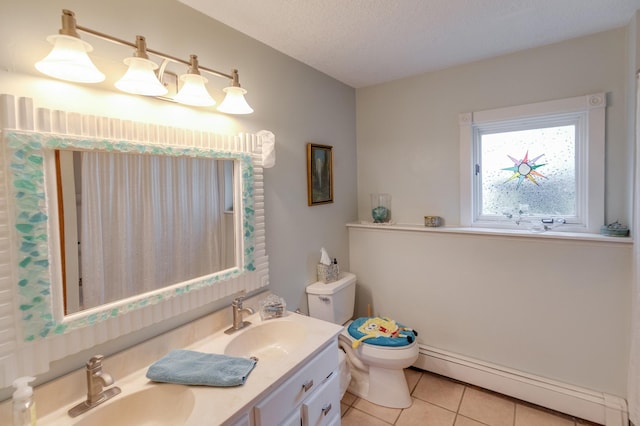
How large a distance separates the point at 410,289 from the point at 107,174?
211 cm

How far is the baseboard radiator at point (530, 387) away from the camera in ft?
5.87

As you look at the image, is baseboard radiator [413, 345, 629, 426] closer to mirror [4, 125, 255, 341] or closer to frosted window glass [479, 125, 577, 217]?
frosted window glass [479, 125, 577, 217]

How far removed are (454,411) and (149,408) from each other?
5.92 ft

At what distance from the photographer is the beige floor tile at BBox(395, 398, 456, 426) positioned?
74.8 inches

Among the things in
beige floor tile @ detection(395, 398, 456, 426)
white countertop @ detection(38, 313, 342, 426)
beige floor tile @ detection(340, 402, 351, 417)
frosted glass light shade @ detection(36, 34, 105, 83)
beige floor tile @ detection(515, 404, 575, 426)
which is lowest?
beige floor tile @ detection(340, 402, 351, 417)

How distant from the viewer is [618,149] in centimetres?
180

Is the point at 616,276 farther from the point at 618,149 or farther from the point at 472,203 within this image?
the point at 472,203

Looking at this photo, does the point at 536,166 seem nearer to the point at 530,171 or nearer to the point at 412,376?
the point at 530,171

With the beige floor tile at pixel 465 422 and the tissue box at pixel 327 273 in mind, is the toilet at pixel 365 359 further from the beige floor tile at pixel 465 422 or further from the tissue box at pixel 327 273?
the beige floor tile at pixel 465 422

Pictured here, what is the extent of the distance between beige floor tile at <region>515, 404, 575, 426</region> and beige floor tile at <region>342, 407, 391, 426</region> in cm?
83

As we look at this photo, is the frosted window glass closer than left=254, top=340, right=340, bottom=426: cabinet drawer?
No

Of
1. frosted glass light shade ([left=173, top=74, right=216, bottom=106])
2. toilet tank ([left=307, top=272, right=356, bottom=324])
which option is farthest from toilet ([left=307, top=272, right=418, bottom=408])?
frosted glass light shade ([left=173, top=74, right=216, bottom=106])

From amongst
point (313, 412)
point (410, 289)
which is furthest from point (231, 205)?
point (410, 289)

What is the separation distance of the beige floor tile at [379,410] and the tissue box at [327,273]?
0.83 m
